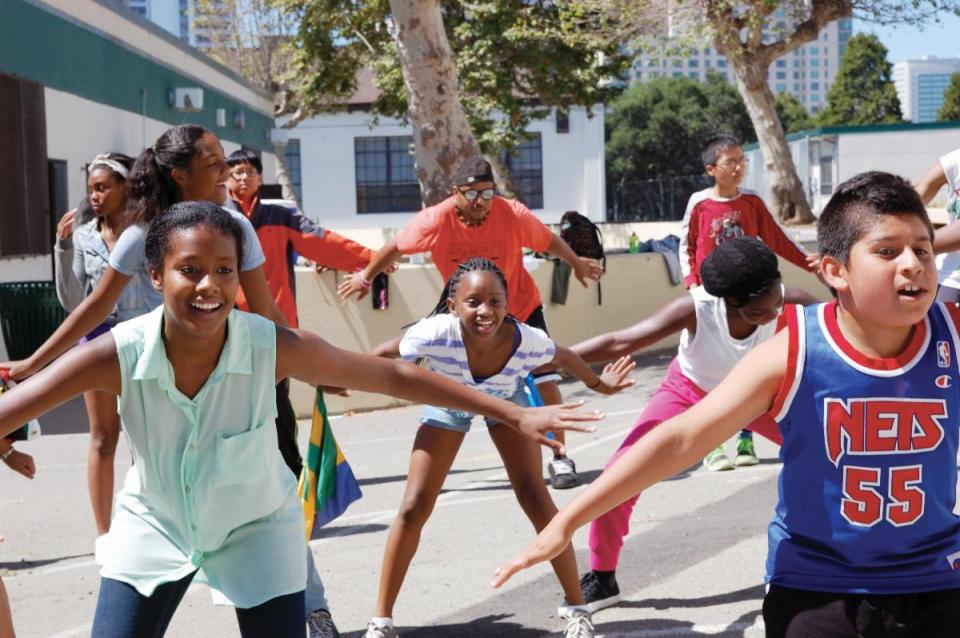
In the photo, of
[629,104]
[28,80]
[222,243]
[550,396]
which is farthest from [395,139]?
[222,243]

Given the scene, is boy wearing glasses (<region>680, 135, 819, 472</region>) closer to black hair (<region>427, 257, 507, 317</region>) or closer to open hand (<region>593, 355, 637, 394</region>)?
black hair (<region>427, 257, 507, 317</region>)

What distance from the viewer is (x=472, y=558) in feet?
21.9

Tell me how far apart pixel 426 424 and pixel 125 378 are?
189cm

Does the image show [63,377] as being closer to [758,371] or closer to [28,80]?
[758,371]

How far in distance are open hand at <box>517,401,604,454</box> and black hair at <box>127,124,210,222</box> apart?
2.30 m

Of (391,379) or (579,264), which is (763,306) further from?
(579,264)

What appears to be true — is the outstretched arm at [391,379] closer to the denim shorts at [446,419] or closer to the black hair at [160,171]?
the denim shorts at [446,419]

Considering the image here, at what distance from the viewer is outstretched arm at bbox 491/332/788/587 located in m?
3.23

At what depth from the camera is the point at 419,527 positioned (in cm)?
520

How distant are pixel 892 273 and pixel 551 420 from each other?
103 centimetres

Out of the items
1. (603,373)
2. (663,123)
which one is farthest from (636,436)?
(663,123)

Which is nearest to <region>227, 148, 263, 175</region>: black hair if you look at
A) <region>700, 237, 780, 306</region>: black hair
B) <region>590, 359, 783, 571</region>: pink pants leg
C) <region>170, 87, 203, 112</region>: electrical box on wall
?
<region>590, 359, 783, 571</region>: pink pants leg

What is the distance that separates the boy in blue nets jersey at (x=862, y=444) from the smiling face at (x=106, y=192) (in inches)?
145

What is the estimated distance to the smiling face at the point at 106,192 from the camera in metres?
6.25
